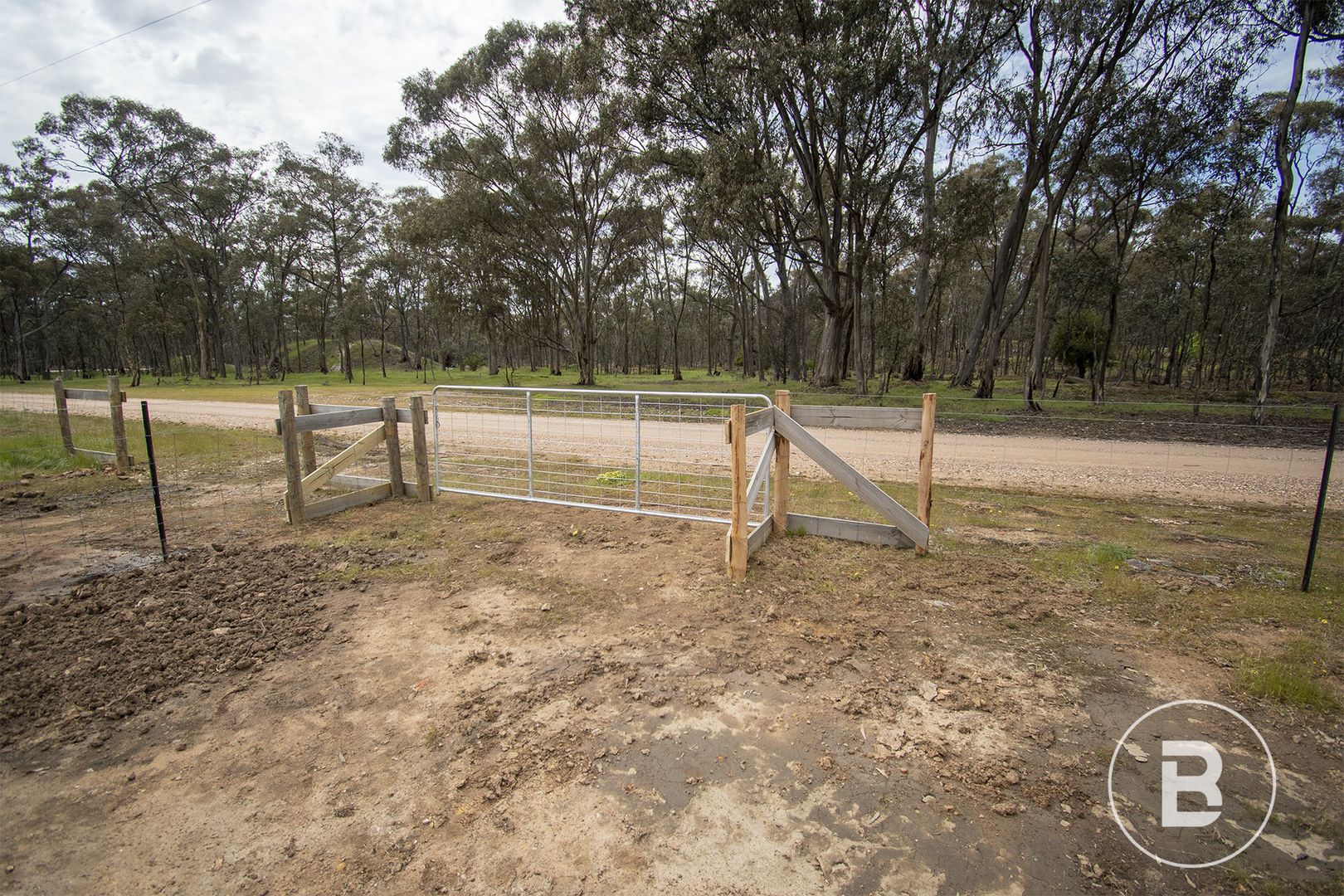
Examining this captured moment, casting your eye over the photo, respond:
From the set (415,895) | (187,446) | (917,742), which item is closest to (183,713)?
(415,895)

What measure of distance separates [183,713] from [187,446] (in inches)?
453

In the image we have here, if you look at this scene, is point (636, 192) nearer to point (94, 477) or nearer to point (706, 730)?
point (94, 477)

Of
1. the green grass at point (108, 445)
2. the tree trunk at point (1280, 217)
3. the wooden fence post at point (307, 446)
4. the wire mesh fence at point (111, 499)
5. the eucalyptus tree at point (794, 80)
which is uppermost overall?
the eucalyptus tree at point (794, 80)

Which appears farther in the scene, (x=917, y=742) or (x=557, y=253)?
(x=557, y=253)

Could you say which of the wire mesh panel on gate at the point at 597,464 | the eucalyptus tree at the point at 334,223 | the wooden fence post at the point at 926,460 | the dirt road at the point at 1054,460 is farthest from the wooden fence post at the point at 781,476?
the eucalyptus tree at the point at 334,223

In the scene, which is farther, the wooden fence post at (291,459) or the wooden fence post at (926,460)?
the wooden fence post at (291,459)

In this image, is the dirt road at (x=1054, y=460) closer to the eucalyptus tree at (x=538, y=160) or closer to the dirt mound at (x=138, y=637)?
the dirt mound at (x=138, y=637)

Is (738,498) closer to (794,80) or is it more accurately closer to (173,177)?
(794,80)

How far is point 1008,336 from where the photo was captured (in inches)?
2216

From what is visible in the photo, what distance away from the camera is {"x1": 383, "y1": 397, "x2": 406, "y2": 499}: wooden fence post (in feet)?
23.8

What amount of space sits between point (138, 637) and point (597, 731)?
3.52 meters

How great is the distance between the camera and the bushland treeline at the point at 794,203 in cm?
1767

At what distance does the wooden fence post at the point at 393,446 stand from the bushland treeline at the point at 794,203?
46.0ft

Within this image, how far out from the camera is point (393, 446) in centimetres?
752
